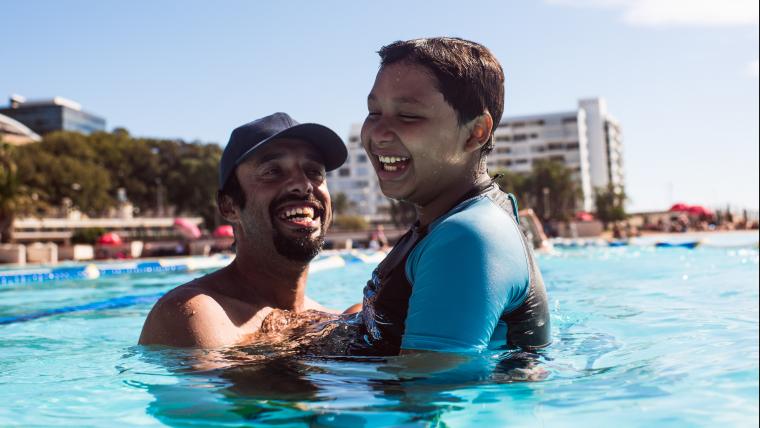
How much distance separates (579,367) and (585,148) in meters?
110

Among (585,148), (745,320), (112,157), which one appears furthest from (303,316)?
(585,148)

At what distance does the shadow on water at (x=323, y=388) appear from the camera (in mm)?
2228

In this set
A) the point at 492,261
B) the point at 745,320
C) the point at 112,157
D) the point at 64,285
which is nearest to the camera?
the point at 492,261

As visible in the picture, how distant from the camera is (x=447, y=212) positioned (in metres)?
2.36

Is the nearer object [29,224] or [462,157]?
[462,157]

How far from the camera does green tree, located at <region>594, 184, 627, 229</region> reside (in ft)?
229

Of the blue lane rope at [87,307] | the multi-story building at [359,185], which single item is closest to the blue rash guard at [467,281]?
the blue lane rope at [87,307]

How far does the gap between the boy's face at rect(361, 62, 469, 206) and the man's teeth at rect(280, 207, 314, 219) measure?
1.43 meters

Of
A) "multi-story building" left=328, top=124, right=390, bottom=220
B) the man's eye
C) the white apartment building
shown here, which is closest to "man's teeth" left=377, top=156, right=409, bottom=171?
the man's eye

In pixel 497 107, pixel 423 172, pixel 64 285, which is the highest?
pixel 497 107

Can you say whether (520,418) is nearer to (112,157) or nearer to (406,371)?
(406,371)

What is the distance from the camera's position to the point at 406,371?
2.23 m

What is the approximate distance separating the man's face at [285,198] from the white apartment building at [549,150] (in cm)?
9746

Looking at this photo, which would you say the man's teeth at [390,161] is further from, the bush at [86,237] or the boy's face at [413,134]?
the bush at [86,237]
